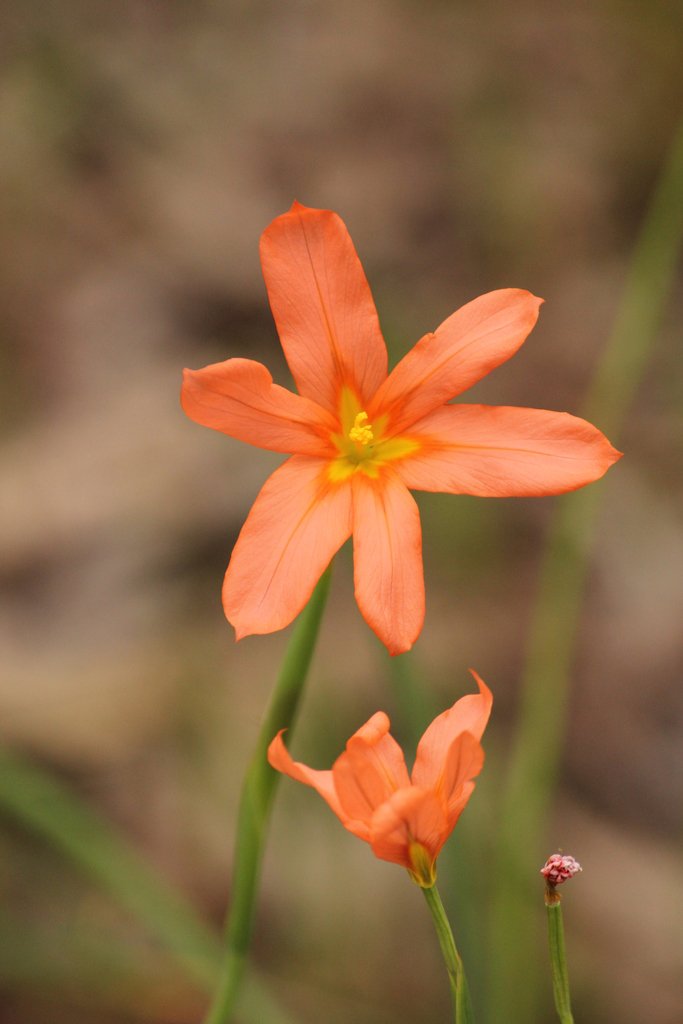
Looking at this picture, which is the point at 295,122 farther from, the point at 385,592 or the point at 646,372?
the point at 385,592

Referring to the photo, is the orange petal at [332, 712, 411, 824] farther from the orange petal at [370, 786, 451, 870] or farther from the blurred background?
the blurred background

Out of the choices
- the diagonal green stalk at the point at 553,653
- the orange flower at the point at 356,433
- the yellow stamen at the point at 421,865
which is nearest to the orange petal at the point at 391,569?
the orange flower at the point at 356,433

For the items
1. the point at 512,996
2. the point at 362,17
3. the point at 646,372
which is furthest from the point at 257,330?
the point at 512,996

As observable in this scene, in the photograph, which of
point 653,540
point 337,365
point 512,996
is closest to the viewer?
point 337,365

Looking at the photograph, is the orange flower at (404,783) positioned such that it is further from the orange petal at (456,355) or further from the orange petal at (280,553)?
the orange petal at (456,355)

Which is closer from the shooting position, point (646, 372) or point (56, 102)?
point (646, 372)

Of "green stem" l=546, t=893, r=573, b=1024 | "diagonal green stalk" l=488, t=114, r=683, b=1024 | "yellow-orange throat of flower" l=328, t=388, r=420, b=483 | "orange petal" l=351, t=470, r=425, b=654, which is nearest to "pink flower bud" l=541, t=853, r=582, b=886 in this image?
"green stem" l=546, t=893, r=573, b=1024
